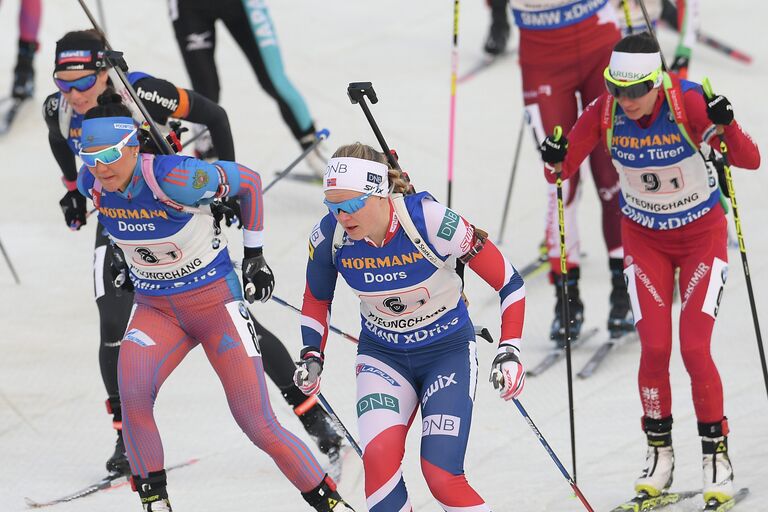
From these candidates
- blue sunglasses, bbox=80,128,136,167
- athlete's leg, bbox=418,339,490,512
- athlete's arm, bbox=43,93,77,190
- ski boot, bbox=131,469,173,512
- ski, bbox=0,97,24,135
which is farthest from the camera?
ski, bbox=0,97,24,135

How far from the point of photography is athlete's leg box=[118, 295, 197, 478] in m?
5.27

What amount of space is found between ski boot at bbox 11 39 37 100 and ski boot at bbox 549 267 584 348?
535 centimetres

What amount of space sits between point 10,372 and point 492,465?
291 cm

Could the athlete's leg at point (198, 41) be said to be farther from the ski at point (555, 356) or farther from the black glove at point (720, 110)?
the black glove at point (720, 110)

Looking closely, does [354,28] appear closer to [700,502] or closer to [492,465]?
[492,465]

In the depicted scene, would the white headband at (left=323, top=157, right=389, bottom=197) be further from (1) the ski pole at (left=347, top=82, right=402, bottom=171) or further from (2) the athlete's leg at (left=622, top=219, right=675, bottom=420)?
(2) the athlete's leg at (left=622, top=219, right=675, bottom=420)

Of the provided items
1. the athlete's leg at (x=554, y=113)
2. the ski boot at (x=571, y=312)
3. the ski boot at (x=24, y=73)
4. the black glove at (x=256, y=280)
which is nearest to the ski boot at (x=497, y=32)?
the ski boot at (x=24, y=73)

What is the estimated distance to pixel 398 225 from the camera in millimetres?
4871

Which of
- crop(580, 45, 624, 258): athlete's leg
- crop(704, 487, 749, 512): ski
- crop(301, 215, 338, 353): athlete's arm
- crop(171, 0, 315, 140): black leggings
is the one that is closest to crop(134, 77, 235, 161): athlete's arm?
crop(301, 215, 338, 353): athlete's arm

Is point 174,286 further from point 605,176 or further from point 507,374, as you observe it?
point 605,176

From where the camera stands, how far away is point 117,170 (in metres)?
5.23

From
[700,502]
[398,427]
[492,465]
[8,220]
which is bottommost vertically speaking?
[8,220]

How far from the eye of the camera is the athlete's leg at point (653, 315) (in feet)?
18.4

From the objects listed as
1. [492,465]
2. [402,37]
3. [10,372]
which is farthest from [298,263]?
[402,37]
